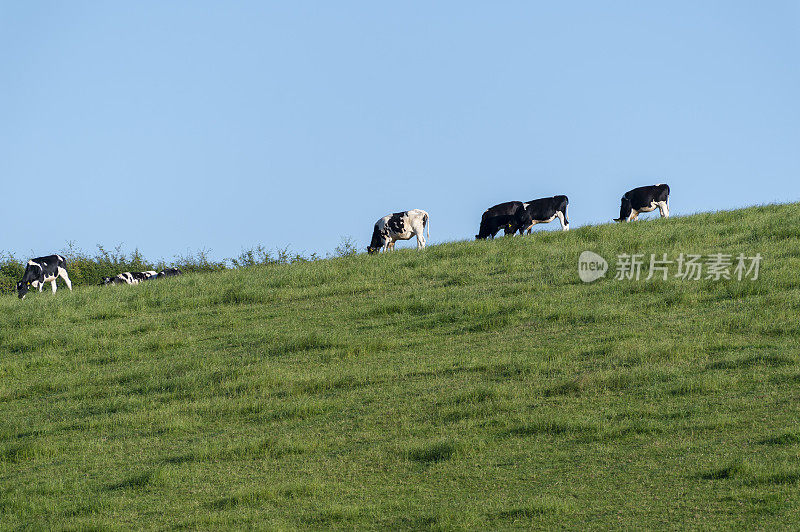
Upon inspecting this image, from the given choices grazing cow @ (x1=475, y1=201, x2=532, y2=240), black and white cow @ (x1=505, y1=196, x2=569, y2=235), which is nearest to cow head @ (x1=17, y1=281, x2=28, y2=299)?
grazing cow @ (x1=475, y1=201, x2=532, y2=240)

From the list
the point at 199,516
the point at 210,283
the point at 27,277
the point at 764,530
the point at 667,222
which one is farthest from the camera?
the point at 27,277

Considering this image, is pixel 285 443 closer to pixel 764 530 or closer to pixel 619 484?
pixel 619 484

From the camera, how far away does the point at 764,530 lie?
7570 mm

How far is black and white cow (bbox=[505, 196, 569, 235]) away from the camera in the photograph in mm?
33281

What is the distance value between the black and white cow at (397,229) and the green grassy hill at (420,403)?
9.73 meters

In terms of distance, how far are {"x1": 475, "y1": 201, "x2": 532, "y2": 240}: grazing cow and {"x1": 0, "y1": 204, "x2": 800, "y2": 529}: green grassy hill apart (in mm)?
9317

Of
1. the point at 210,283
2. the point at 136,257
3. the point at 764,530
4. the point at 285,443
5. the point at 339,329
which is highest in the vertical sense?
the point at 136,257

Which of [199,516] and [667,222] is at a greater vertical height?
[667,222]

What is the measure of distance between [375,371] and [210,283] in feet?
36.7

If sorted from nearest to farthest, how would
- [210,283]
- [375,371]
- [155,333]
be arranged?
[375,371] < [155,333] < [210,283]

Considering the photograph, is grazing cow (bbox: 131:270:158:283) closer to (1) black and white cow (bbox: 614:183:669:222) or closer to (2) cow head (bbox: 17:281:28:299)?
(2) cow head (bbox: 17:281:28:299)

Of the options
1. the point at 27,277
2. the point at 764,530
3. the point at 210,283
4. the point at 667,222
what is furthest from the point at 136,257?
the point at 764,530

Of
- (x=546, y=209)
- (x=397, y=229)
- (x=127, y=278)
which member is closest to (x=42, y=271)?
(x=127, y=278)

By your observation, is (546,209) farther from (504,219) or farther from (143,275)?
(143,275)
